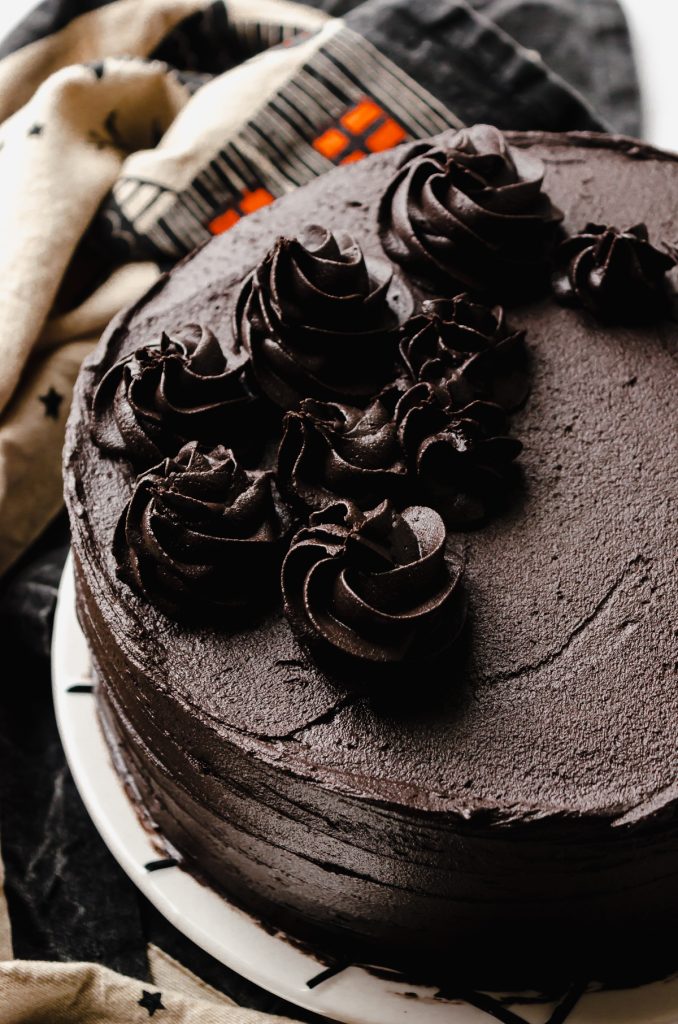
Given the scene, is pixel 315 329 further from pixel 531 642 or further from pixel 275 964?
pixel 275 964

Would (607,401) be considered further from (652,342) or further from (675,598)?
(675,598)

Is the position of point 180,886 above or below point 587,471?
below

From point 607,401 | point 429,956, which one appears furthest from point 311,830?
point 607,401

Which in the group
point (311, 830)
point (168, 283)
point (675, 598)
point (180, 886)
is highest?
point (168, 283)

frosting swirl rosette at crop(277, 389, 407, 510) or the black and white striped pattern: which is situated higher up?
the black and white striped pattern

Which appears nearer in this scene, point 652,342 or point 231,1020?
point 231,1020

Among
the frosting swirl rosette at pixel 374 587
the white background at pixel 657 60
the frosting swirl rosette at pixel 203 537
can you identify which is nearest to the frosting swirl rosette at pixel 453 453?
the frosting swirl rosette at pixel 374 587

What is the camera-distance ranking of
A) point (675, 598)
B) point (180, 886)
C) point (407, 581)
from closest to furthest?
1. point (407, 581)
2. point (675, 598)
3. point (180, 886)

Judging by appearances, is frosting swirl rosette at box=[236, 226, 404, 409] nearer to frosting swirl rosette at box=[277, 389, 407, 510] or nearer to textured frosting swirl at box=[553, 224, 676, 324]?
frosting swirl rosette at box=[277, 389, 407, 510]

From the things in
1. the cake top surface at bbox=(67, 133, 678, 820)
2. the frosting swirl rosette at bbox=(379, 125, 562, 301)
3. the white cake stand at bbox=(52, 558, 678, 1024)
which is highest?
the frosting swirl rosette at bbox=(379, 125, 562, 301)

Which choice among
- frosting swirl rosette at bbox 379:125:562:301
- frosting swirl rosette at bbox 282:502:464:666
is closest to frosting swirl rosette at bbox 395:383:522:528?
frosting swirl rosette at bbox 282:502:464:666
